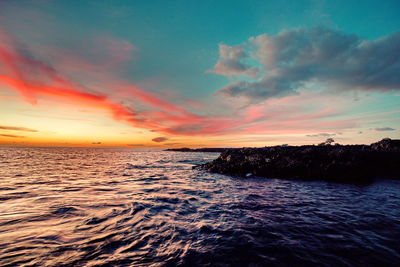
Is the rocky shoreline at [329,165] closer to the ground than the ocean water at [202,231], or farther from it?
farther from it

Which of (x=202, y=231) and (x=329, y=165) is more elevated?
(x=329, y=165)

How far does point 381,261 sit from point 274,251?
2.28m

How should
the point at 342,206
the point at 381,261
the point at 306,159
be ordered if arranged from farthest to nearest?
the point at 306,159, the point at 342,206, the point at 381,261

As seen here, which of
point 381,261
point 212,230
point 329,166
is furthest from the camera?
point 329,166

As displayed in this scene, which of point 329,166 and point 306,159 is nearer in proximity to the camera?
point 329,166

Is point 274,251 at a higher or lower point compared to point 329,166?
lower

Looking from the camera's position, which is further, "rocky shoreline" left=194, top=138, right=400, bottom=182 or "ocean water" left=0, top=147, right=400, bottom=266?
"rocky shoreline" left=194, top=138, right=400, bottom=182

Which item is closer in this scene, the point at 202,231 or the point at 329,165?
the point at 202,231

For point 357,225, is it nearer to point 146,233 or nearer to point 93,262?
point 146,233

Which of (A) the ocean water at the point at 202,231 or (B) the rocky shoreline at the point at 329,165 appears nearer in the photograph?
(A) the ocean water at the point at 202,231

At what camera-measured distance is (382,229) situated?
5426 millimetres

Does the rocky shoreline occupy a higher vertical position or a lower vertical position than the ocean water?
higher

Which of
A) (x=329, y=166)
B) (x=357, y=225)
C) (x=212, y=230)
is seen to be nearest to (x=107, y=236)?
(x=212, y=230)

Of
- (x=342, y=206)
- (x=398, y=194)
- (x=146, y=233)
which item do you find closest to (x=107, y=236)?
(x=146, y=233)
